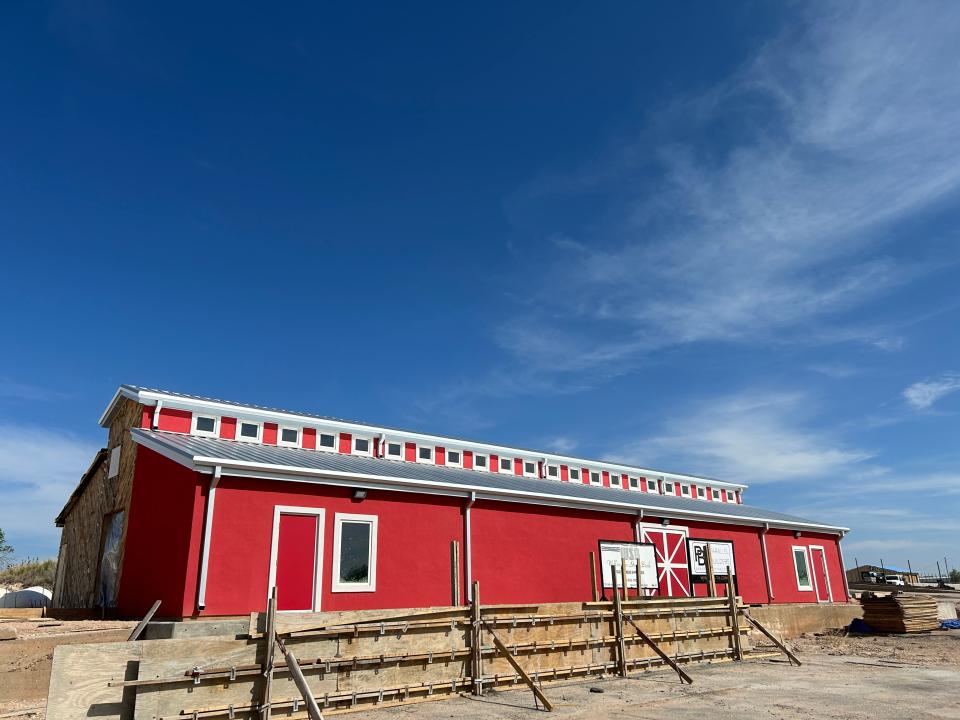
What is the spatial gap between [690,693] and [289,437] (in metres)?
14.5

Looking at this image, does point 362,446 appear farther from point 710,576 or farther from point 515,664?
point 710,576

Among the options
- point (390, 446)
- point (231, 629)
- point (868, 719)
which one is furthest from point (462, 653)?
point (390, 446)

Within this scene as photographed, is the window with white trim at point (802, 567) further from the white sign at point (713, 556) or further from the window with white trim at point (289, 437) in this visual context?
the window with white trim at point (289, 437)

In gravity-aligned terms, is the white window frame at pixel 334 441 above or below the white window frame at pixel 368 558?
above

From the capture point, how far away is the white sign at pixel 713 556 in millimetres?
25859

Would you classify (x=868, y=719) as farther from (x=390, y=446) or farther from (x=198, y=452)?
(x=390, y=446)

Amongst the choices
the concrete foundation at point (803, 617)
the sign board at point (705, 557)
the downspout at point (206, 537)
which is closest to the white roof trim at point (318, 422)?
the downspout at point (206, 537)

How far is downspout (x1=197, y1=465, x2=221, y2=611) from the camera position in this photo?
14939 millimetres

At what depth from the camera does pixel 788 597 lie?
29.8 metres

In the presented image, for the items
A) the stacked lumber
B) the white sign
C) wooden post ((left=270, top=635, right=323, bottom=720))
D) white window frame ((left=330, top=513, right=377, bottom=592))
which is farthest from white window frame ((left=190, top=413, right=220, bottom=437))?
the stacked lumber

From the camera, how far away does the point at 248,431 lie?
2195cm

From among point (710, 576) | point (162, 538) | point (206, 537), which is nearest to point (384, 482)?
point (206, 537)

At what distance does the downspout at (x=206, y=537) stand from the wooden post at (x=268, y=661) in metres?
4.17

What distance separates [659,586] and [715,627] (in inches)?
199
